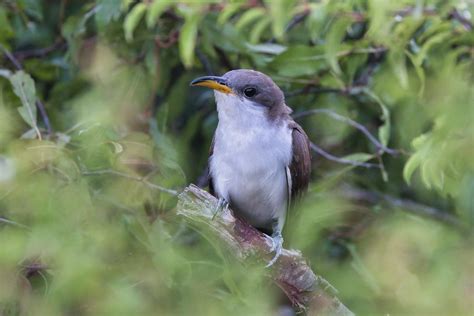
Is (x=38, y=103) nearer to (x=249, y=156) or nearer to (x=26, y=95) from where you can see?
(x=26, y=95)

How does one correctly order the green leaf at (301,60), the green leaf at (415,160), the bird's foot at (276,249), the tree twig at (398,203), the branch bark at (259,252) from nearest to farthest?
1. the branch bark at (259,252)
2. the bird's foot at (276,249)
3. the green leaf at (415,160)
4. the green leaf at (301,60)
5. the tree twig at (398,203)

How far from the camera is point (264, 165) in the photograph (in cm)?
536

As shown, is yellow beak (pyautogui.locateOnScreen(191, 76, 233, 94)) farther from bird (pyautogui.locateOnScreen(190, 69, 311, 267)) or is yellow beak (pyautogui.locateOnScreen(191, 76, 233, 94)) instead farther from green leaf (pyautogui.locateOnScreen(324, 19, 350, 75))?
green leaf (pyautogui.locateOnScreen(324, 19, 350, 75))

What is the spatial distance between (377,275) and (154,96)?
1.96 metres

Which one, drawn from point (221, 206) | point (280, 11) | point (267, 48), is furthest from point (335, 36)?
point (267, 48)

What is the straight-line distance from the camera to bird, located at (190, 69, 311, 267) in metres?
5.35

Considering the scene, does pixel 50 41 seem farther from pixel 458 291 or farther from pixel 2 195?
pixel 458 291

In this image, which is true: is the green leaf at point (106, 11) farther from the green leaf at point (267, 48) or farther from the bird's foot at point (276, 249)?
the bird's foot at point (276, 249)

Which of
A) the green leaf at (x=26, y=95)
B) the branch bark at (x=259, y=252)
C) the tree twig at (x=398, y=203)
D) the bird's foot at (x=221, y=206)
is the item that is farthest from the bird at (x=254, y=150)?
the tree twig at (x=398, y=203)

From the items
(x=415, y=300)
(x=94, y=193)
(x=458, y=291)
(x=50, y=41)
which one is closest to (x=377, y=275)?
(x=415, y=300)

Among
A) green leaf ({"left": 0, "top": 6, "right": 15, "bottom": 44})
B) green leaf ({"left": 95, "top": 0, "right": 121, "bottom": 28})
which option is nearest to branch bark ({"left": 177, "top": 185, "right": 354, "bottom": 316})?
green leaf ({"left": 95, "top": 0, "right": 121, "bottom": 28})

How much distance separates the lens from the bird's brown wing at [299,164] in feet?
17.9

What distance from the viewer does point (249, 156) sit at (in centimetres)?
532

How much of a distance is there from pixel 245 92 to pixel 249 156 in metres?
0.41
